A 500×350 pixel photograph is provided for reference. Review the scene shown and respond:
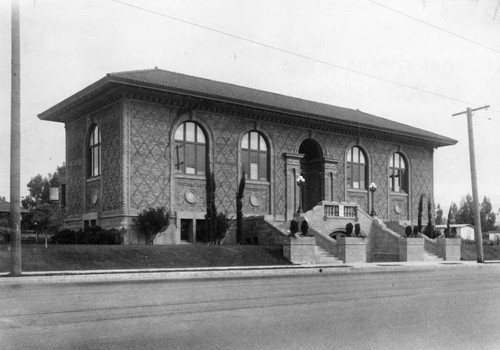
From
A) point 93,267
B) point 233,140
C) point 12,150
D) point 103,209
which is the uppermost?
point 233,140

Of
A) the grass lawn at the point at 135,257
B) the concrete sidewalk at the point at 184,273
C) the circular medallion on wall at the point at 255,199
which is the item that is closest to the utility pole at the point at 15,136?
the concrete sidewalk at the point at 184,273

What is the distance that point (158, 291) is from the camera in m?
14.5

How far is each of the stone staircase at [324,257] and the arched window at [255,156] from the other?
23.5ft

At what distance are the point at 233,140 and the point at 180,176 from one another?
14.3 ft

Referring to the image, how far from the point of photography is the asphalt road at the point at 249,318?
7.68 metres

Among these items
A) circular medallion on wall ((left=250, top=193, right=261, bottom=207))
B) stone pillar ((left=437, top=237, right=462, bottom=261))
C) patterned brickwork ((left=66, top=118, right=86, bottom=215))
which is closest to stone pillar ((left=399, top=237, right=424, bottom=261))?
stone pillar ((left=437, top=237, right=462, bottom=261))

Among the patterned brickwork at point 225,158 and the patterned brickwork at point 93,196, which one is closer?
the patterned brickwork at point 93,196

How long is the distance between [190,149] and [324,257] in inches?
397

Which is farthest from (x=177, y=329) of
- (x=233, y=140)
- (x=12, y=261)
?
(x=233, y=140)

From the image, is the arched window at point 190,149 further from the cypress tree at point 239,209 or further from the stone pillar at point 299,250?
the stone pillar at point 299,250

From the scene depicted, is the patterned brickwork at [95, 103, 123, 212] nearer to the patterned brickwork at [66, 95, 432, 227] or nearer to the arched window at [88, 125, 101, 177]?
the patterned brickwork at [66, 95, 432, 227]

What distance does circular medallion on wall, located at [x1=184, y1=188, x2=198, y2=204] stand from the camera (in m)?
32.6

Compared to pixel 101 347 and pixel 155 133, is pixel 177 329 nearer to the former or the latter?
pixel 101 347

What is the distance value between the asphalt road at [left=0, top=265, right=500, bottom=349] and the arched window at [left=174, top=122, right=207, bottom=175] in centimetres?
1831
